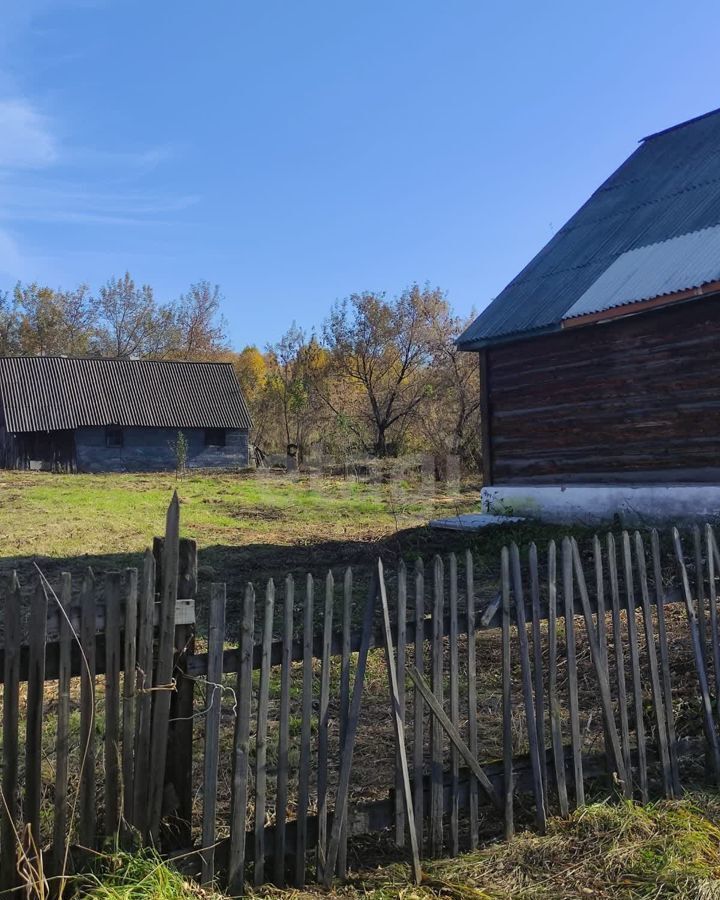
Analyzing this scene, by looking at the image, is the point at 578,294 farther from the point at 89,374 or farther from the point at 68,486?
the point at 89,374

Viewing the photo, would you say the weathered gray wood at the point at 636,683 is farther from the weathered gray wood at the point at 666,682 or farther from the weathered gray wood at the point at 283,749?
the weathered gray wood at the point at 283,749

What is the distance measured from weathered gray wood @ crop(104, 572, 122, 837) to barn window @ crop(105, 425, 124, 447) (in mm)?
33563

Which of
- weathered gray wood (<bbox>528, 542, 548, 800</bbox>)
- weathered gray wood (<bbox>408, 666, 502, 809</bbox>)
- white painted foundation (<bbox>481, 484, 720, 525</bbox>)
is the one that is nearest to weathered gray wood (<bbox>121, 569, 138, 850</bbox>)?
weathered gray wood (<bbox>408, 666, 502, 809</bbox>)

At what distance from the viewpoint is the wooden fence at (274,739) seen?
3018mm

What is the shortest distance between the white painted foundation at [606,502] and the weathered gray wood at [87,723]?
10.6 m

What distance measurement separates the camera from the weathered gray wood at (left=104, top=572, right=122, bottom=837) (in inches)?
121

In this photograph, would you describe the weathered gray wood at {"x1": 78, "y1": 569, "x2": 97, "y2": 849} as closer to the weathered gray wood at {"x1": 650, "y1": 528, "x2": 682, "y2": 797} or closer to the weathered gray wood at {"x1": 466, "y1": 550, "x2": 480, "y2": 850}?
the weathered gray wood at {"x1": 466, "y1": 550, "x2": 480, "y2": 850}

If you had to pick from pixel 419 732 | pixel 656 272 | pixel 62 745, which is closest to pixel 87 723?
pixel 62 745

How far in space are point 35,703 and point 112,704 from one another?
0.88ft

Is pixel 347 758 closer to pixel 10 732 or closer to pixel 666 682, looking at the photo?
pixel 10 732

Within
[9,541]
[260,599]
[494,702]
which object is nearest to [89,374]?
[9,541]

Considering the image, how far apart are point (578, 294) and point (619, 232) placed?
1.97 m

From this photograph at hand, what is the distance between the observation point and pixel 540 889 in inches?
137

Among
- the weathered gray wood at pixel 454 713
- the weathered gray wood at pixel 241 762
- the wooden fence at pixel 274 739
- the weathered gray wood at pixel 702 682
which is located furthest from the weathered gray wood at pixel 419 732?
the weathered gray wood at pixel 702 682
